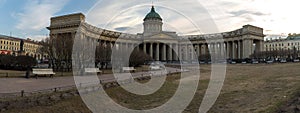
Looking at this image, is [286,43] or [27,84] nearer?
[27,84]

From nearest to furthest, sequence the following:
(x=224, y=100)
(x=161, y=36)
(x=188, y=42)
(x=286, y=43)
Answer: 1. (x=224, y=100)
2. (x=188, y=42)
3. (x=161, y=36)
4. (x=286, y=43)

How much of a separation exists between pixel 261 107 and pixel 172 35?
333ft

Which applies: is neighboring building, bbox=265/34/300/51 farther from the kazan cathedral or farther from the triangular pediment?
the triangular pediment

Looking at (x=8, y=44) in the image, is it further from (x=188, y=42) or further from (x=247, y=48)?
(x=247, y=48)

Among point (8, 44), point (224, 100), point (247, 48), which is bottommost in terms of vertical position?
point (224, 100)

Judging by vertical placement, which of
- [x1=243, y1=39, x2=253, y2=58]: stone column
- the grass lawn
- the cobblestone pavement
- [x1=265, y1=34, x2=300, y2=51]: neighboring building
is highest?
[x1=265, y1=34, x2=300, y2=51]: neighboring building

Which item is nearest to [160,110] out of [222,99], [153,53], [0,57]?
[222,99]

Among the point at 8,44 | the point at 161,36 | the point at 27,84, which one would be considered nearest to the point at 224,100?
the point at 27,84

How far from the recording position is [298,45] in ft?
477

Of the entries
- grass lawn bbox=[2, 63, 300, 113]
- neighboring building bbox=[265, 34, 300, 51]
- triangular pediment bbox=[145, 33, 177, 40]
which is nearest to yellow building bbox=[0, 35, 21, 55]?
triangular pediment bbox=[145, 33, 177, 40]

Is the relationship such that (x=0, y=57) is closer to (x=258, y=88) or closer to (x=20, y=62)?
(x=20, y=62)

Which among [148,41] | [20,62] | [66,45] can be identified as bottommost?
[20,62]

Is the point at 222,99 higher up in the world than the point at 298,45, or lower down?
lower down

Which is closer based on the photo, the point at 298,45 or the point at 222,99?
the point at 222,99
